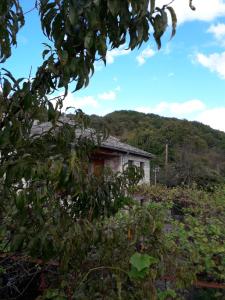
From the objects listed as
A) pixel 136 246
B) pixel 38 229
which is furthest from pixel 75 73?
pixel 136 246

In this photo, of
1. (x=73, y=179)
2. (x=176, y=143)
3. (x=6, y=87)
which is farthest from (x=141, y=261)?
(x=176, y=143)

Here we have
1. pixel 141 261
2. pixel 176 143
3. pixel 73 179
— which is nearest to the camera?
pixel 73 179

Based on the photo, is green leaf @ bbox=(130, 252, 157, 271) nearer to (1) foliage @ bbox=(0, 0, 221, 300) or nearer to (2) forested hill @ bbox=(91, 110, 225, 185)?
(1) foliage @ bbox=(0, 0, 221, 300)

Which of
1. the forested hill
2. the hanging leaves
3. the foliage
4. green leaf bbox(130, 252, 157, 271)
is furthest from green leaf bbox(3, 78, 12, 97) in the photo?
the forested hill

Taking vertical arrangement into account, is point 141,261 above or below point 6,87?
below

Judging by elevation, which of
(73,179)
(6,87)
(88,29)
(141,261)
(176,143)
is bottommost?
(141,261)

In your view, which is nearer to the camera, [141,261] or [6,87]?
[6,87]

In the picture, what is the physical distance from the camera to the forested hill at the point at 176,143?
1293 inches

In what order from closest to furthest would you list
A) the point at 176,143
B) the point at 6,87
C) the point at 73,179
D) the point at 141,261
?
the point at 73,179
the point at 6,87
the point at 141,261
the point at 176,143

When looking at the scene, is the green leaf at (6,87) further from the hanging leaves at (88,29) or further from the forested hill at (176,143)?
the forested hill at (176,143)

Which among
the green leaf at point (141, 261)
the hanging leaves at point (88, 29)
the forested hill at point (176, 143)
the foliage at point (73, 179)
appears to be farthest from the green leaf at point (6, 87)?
the forested hill at point (176, 143)

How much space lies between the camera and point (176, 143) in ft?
131

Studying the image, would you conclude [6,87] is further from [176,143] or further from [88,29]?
[176,143]

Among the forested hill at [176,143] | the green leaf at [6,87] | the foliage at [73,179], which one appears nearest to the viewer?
the foliage at [73,179]
